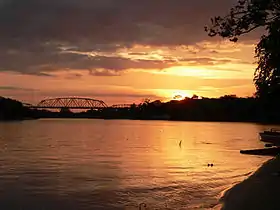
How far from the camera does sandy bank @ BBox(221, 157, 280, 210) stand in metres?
19.1

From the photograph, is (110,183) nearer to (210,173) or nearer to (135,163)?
(210,173)

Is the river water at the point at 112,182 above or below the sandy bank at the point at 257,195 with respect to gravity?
below

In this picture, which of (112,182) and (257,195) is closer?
(257,195)

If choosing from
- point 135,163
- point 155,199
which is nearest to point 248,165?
point 135,163

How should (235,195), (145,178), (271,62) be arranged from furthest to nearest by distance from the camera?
(145,178) < (235,195) < (271,62)

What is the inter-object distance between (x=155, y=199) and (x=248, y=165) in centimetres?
2063

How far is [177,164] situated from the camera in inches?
1799

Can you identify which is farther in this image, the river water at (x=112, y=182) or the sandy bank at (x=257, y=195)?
the river water at (x=112, y=182)

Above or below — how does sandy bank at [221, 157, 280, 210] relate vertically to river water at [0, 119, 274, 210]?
above

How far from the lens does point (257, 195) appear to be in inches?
843

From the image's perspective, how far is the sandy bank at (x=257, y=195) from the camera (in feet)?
62.8

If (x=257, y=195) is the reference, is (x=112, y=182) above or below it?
below

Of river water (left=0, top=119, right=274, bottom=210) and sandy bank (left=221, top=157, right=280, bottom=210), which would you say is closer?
sandy bank (left=221, top=157, right=280, bottom=210)

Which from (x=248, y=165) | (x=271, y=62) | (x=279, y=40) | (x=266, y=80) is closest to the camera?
(x=279, y=40)
